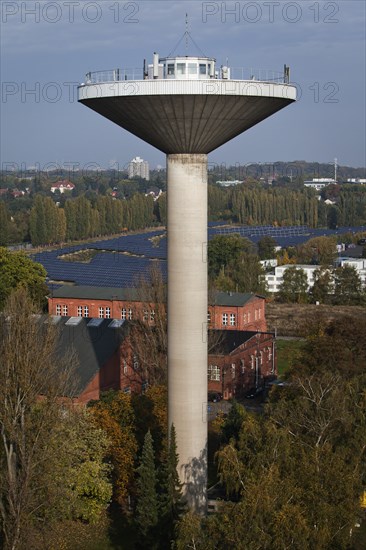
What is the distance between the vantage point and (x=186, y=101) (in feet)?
51.2

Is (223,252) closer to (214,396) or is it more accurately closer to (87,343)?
(214,396)

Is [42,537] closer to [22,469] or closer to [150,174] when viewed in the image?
[22,469]

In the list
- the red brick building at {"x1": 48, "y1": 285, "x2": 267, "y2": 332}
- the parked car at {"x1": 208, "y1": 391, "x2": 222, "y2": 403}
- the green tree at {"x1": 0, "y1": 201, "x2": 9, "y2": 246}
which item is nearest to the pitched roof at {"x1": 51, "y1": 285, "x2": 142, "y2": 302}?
the red brick building at {"x1": 48, "y1": 285, "x2": 267, "y2": 332}

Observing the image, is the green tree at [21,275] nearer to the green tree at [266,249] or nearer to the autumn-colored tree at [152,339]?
the autumn-colored tree at [152,339]

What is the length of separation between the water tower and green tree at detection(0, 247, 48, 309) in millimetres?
21946

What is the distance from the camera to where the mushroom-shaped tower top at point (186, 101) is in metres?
15.5

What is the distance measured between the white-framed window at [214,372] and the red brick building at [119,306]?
512cm

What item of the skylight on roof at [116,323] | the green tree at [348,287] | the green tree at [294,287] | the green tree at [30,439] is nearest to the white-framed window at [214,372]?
the skylight on roof at [116,323]

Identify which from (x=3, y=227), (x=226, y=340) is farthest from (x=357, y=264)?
(x=226, y=340)

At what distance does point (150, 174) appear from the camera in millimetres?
182250

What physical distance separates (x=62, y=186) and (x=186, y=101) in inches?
4993

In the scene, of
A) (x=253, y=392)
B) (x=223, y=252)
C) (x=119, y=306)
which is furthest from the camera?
(x=223, y=252)

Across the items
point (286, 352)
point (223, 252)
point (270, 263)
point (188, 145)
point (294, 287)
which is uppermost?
point (188, 145)

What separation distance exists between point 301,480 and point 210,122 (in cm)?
622
